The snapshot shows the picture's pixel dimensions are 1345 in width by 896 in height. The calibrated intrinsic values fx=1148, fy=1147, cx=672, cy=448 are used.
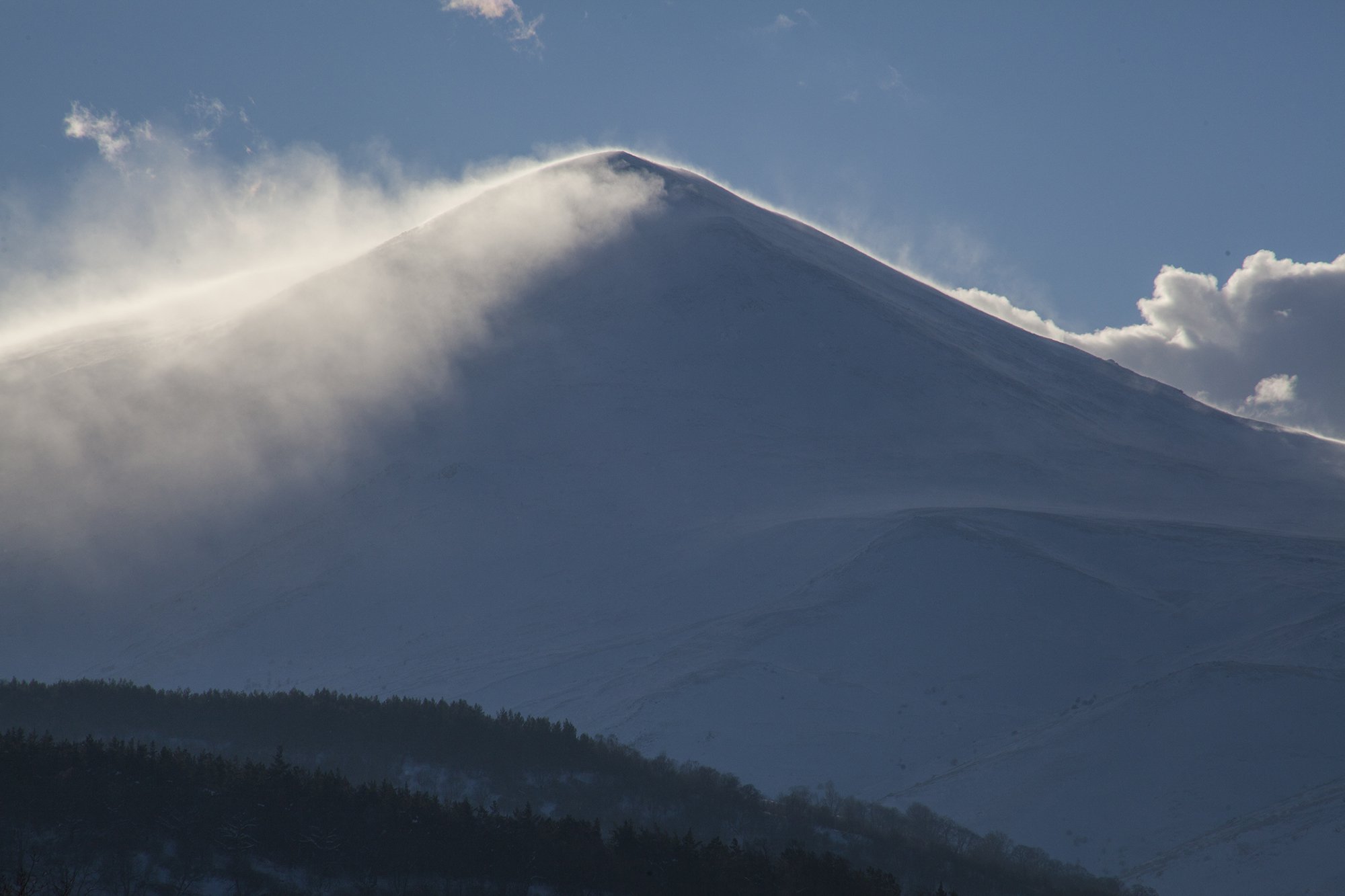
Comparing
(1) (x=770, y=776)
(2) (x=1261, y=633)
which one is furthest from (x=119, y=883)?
(2) (x=1261, y=633)

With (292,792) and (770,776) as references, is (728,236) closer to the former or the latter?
(770,776)

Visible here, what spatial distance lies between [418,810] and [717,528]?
25231 millimetres

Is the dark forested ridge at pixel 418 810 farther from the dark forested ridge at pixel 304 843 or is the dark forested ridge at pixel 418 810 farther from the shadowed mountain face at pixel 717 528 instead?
the shadowed mountain face at pixel 717 528

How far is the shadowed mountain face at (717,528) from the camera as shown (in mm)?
30188

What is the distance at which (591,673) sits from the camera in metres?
34.9

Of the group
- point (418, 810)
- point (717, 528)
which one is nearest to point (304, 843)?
point (418, 810)

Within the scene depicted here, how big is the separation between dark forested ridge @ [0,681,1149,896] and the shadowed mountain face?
4006 millimetres

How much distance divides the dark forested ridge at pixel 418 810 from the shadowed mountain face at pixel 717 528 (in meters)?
4.01

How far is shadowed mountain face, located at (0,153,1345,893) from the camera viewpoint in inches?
1188

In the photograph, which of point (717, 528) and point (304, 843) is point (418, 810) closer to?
point (304, 843)

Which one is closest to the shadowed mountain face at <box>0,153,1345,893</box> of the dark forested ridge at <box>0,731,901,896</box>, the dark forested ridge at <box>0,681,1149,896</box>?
the dark forested ridge at <box>0,681,1149,896</box>

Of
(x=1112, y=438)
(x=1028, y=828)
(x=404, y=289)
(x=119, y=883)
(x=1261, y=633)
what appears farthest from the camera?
(x=404, y=289)

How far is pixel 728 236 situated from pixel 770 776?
4760 cm

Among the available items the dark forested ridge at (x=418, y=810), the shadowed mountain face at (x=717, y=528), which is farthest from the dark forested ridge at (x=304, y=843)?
the shadowed mountain face at (x=717, y=528)
